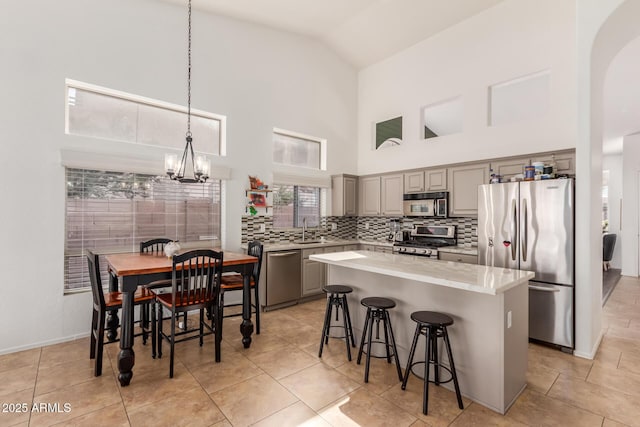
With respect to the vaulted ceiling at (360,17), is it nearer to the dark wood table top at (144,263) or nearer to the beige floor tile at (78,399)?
the dark wood table top at (144,263)

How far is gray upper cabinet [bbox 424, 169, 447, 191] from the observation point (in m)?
4.89

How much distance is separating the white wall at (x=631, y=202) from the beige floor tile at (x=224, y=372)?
869 centimetres

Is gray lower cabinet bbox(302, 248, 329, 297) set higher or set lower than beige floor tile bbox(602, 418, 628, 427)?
higher

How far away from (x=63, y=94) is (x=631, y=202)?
10.5 meters

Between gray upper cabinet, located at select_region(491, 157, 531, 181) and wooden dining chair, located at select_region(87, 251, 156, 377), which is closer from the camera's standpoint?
wooden dining chair, located at select_region(87, 251, 156, 377)

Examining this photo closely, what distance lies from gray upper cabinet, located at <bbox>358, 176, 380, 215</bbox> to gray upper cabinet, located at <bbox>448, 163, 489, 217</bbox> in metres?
1.40

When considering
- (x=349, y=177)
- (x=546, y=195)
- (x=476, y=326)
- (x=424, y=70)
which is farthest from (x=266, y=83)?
(x=476, y=326)

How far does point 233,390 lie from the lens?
8.23 feet

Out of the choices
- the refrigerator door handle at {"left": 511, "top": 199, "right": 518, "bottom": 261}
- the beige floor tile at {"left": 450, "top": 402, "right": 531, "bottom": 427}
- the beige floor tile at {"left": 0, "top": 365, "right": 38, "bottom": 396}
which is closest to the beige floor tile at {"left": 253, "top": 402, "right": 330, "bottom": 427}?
the beige floor tile at {"left": 450, "top": 402, "right": 531, "bottom": 427}

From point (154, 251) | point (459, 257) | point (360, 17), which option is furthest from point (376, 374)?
point (360, 17)

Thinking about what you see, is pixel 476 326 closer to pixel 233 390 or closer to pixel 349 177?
pixel 233 390

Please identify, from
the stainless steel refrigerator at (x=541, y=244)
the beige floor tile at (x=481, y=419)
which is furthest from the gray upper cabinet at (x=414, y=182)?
the beige floor tile at (x=481, y=419)

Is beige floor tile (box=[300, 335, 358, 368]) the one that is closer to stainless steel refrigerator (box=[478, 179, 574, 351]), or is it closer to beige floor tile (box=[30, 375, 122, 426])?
beige floor tile (box=[30, 375, 122, 426])

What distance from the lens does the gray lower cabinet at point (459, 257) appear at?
4.23 m
